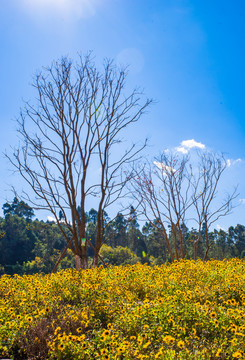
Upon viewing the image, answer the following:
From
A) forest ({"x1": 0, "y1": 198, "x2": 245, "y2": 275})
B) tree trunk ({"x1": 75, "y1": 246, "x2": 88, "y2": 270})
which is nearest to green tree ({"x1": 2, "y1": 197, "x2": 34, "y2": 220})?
forest ({"x1": 0, "y1": 198, "x2": 245, "y2": 275})

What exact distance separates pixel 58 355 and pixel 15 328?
2.70 ft

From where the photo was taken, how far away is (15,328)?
3289 mm

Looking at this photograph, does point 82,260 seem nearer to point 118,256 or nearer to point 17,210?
point 118,256

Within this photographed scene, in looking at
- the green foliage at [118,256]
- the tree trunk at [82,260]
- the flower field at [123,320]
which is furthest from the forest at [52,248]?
the flower field at [123,320]

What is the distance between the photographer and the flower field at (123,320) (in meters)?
2.77

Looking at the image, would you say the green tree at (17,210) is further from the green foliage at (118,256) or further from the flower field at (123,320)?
the flower field at (123,320)

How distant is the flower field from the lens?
2766 mm

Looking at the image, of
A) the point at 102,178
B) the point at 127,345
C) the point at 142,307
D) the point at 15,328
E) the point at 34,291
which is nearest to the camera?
the point at 127,345

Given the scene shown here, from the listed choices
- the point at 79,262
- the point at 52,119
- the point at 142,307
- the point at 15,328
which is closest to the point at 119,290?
the point at 142,307

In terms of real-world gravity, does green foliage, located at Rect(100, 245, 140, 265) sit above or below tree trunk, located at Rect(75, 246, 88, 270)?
above

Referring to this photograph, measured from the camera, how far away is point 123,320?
3.36 metres

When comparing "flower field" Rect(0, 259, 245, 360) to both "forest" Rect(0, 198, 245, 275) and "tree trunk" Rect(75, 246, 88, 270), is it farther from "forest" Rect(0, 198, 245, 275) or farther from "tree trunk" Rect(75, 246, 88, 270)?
"forest" Rect(0, 198, 245, 275)

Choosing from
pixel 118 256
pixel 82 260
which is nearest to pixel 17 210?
pixel 118 256

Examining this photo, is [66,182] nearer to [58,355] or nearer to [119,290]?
[119,290]
